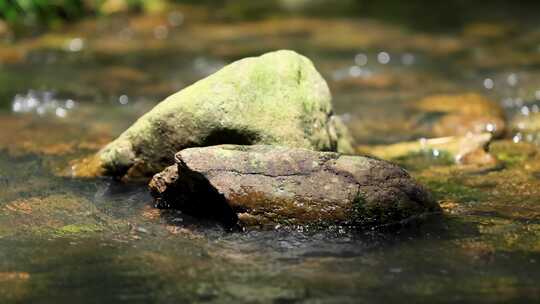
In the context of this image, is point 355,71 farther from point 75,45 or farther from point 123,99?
point 75,45

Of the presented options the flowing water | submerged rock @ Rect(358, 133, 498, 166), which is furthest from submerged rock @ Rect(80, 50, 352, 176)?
submerged rock @ Rect(358, 133, 498, 166)

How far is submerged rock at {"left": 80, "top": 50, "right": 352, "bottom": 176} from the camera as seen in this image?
5441 mm

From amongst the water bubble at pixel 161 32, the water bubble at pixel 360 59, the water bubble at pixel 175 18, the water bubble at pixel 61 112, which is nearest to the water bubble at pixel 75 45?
the water bubble at pixel 161 32

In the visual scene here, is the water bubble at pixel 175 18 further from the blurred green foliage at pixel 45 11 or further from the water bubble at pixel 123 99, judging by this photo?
the water bubble at pixel 123 99

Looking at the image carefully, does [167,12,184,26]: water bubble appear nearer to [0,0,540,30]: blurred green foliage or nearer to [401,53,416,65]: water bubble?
[0,0,540,30]: blurred green foliage

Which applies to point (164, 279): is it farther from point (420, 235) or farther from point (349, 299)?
point (420, 235)

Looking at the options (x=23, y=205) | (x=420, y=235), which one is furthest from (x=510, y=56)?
(x=23, y=205)

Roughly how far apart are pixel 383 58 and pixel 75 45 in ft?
14.6

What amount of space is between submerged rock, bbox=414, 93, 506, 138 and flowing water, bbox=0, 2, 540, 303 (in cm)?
16

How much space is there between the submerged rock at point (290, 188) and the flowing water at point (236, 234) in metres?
0.12

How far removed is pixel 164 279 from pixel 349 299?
0.96m

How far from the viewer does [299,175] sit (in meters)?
4.78

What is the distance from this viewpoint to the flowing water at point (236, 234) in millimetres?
3949

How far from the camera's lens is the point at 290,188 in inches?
185
